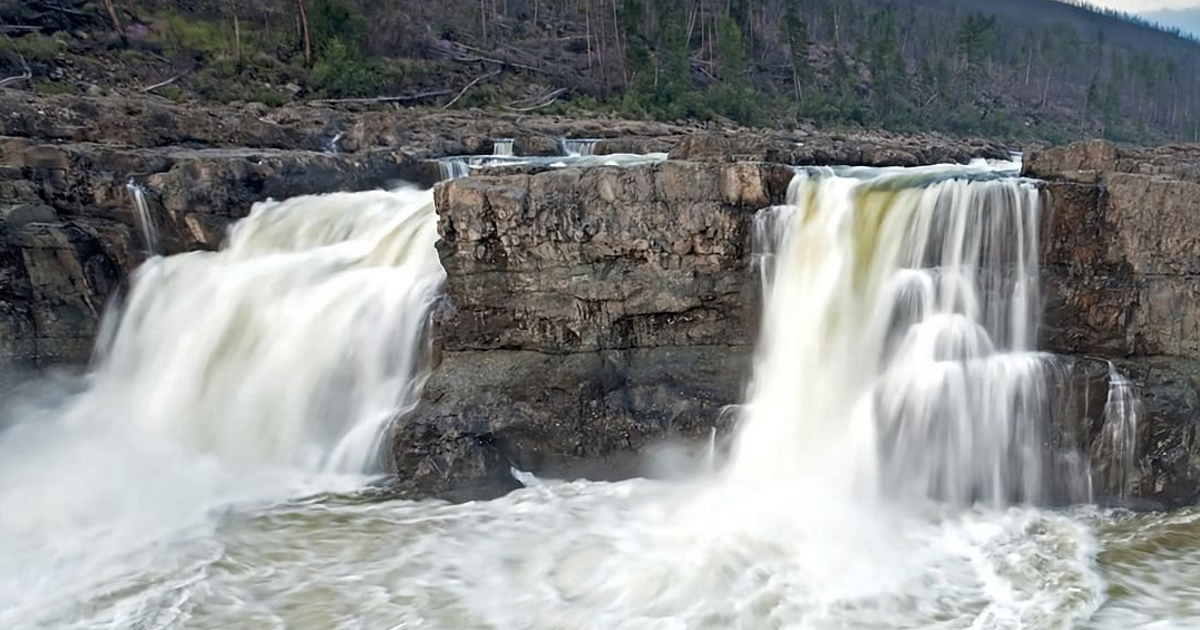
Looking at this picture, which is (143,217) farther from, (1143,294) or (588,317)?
(1143,294)

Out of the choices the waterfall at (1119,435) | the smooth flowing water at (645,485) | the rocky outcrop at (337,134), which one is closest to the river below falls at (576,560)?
the smooth flowing water at (645,485)

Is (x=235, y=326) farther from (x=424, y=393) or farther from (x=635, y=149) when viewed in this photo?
(x=635, y=149)

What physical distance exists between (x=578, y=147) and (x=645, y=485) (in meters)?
15.2

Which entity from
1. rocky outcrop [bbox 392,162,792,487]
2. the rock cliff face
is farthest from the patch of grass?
the rock cliff face

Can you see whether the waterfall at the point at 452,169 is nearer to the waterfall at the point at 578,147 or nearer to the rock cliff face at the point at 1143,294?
the waterfall at the point at 578,147

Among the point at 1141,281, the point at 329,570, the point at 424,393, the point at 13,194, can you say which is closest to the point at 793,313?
the point at 1141,281

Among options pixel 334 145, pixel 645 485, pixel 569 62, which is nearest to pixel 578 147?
pixel 334 145

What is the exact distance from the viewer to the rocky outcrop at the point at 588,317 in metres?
8.94

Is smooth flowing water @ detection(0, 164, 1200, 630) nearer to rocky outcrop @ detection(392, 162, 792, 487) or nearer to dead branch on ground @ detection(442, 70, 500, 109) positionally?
rocky outcrop @ detection(392, 162, 792, 487)

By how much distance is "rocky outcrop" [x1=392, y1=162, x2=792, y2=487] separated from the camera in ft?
29.3

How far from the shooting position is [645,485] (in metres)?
8.71

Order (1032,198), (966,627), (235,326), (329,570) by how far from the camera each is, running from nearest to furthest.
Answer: (966,627)
(329,570)
(1032,198)
(235,326)

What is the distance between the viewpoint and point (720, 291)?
9.05 metres

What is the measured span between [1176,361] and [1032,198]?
2034mm
